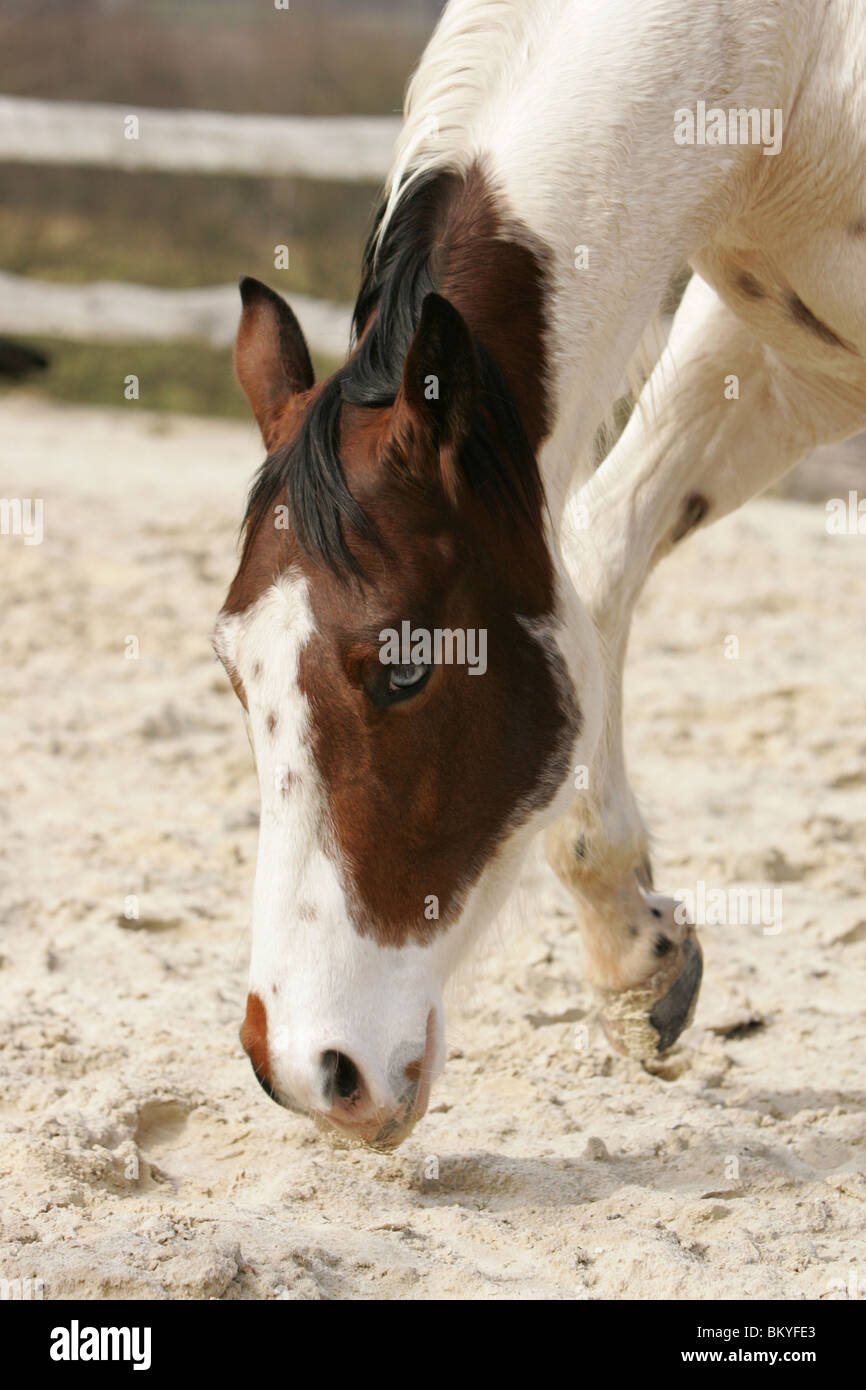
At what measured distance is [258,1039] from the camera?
76.0 inches

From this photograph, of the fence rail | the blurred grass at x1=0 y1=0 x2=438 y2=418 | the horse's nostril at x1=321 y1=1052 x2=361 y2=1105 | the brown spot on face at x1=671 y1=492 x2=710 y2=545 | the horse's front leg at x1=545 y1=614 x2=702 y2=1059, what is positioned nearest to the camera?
the horse's nostril at x1=321 y1=1052 x2=361 y2=1105

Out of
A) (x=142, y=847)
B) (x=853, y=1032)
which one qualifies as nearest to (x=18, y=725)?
(x=142, y=847)

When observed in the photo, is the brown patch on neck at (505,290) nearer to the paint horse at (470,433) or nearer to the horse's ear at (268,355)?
the paint horse at (470,433)

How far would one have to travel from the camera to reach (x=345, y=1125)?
1.97 metres

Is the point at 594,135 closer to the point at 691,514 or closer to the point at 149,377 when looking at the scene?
the point at 691,514

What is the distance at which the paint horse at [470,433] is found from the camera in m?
1.94

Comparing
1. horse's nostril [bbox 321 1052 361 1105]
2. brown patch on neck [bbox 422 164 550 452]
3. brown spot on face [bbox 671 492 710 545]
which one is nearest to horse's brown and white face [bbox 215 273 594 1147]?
horse's nostril [bbox 321 1052 361 1105]

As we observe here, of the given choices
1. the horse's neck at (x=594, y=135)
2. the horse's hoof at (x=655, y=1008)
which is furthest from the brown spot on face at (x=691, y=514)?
the horse's hoof at (x=655, y=1008)

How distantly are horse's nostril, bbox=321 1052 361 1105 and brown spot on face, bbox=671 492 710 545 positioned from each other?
148cm

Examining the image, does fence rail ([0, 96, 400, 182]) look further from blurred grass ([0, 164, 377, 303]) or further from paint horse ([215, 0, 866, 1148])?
paint horse ([215, 0, 866, 1148])

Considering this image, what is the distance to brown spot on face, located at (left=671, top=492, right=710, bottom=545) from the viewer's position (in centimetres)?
298

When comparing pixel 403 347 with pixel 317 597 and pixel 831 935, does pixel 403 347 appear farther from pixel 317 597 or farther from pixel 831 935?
pixel 831 935

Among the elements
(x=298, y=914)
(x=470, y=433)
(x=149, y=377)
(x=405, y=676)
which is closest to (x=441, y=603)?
(x=405, y=676)

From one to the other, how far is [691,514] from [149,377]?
6.86 metres
